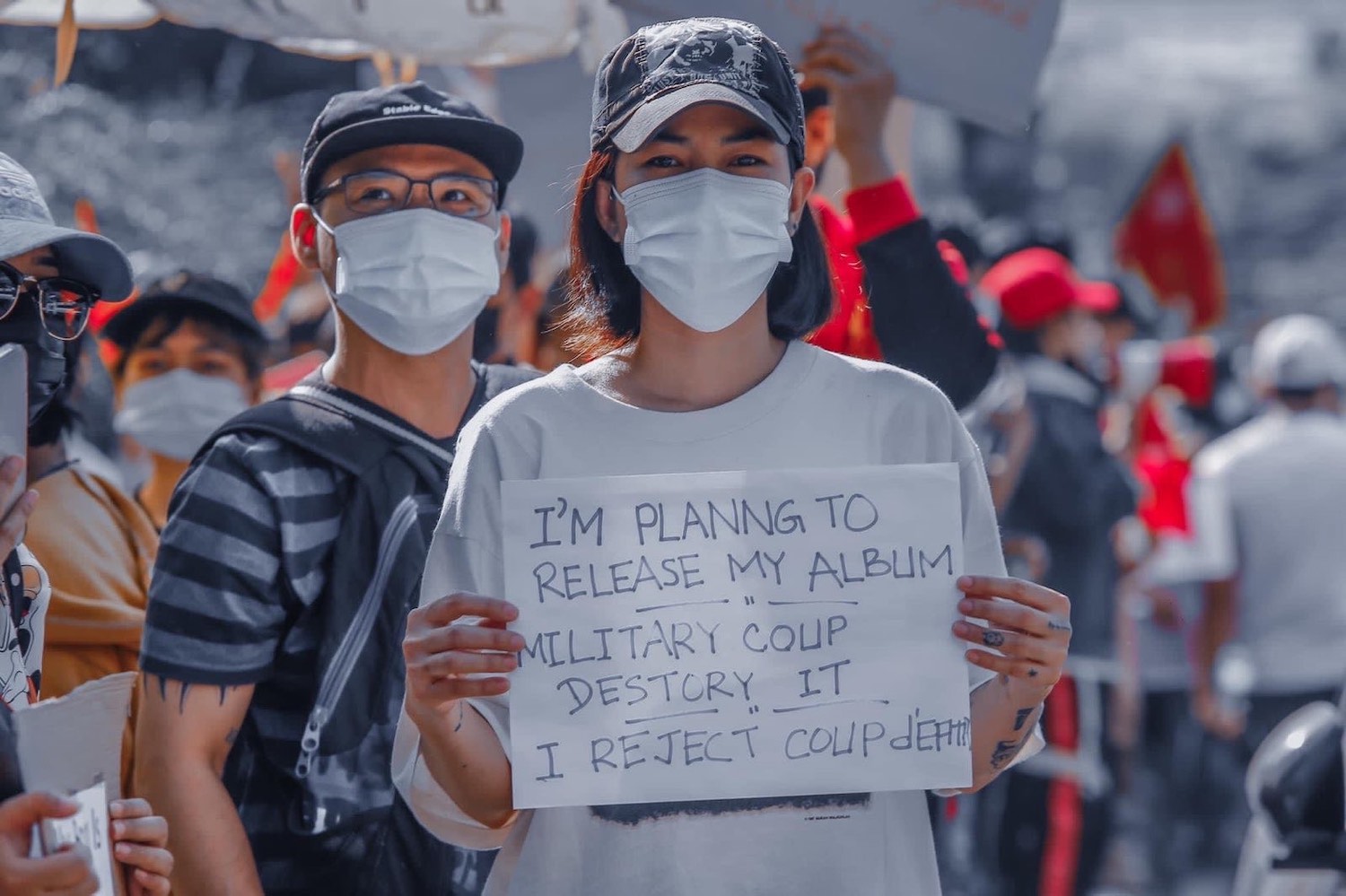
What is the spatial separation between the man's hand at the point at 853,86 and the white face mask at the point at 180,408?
72.8 inches

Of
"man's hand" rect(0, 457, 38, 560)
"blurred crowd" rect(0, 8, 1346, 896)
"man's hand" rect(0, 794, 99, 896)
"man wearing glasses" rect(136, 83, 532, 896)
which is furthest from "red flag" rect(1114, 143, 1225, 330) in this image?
"man's hand" rect(0, 794, 99, 896)

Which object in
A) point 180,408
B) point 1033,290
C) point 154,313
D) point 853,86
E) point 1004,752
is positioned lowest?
point 1004,752

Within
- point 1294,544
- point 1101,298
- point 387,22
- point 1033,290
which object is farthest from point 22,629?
point 1101,298

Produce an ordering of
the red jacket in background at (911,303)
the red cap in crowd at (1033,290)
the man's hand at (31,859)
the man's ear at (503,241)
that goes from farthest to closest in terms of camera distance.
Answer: the red cap in crowd at (1033,290) < the red jacket in background at (911,303) < the man's ear at (503,241) < the man's hand at (31,859)

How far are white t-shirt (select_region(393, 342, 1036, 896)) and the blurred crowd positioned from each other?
0.32 m

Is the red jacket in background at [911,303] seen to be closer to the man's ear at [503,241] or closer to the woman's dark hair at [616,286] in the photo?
the man's ear at [503,241]

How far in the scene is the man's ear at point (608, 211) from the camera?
2.68 meters

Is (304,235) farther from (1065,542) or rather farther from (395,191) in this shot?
(1065,542)

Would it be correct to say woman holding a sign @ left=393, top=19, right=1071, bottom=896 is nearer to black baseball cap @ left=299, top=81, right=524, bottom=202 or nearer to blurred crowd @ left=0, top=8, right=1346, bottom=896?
blurred crowd @ left=0, top=8, right=1346, bottom=896

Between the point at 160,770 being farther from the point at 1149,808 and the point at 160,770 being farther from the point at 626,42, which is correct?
the point at 1149,808

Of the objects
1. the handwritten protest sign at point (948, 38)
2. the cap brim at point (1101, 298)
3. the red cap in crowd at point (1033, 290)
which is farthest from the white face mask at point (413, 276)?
the cap brim at point (1101, 298)

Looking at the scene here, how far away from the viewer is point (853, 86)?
395 cm

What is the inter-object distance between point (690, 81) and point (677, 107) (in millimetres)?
62

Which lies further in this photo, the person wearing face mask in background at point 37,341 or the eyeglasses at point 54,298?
the eyeglasses at point 54,298
